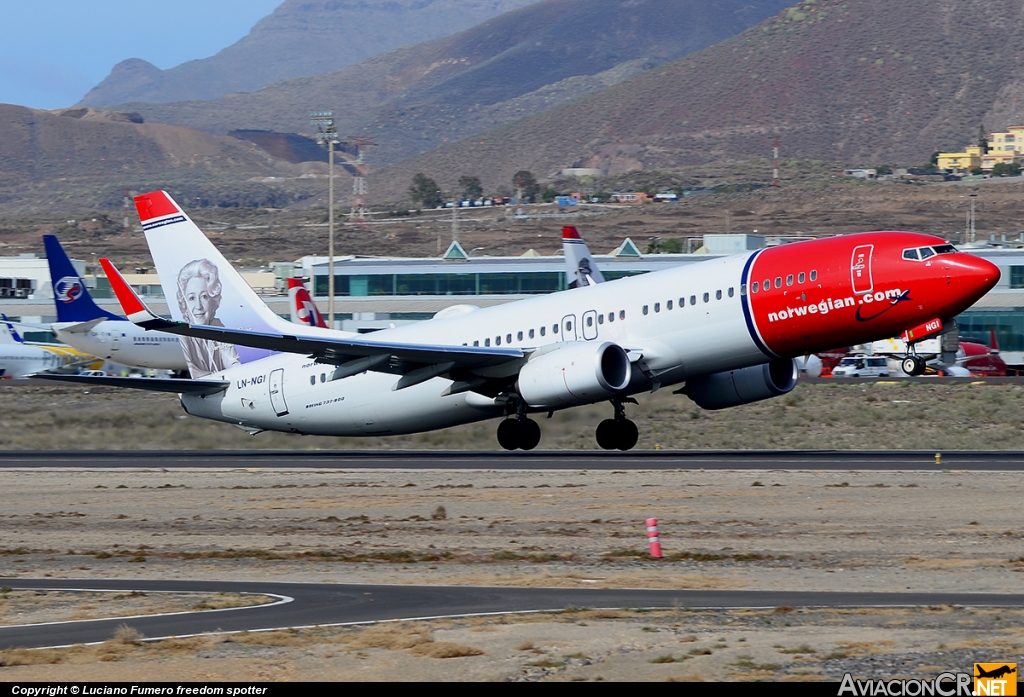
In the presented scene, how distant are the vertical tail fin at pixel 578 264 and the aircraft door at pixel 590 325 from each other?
643 centimetres

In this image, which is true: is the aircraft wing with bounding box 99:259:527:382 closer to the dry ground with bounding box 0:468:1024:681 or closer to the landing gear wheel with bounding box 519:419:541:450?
the landing gear wheel with bounding box 519:419:541:450

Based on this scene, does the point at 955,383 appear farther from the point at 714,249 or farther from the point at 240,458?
the point at 714,249

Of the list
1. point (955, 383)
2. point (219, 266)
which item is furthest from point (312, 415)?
point (955, 383)

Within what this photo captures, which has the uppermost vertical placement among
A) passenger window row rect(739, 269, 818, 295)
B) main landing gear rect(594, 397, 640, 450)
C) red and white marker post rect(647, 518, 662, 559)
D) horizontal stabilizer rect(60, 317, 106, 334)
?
passenger window row rect(739, 269, 818, 295)

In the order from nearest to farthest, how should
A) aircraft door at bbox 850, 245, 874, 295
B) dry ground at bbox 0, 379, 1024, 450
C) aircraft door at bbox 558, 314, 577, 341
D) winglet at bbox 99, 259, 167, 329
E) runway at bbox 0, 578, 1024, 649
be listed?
runway at bbox 0, 578, 1024, 649
aircraft door at bbox 850, 245, 874, 295
winglet at bbox 99, 259, 167, 329
aircraft door at bbox 558, 314, 577, 341
dry ground at bbox 0, 379, 1024, 450

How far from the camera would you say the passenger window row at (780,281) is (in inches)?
1217

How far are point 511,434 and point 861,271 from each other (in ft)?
30.7

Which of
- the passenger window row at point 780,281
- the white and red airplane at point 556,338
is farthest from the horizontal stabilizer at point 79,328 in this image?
the passenger window row at point 780,281

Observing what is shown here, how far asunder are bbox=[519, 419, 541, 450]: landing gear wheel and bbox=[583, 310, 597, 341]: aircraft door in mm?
2629

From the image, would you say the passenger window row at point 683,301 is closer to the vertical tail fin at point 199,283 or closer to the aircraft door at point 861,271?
the aircraft door at point 861,271

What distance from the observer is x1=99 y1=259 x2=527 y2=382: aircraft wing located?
32.0 m

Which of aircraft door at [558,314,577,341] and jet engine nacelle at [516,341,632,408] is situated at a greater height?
aircraft door at [558,314,577,341]

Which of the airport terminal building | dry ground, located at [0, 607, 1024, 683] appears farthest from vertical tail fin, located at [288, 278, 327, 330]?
dry ground, located at [0, 607, 1024, 683]

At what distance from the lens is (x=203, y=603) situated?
51.5ft
